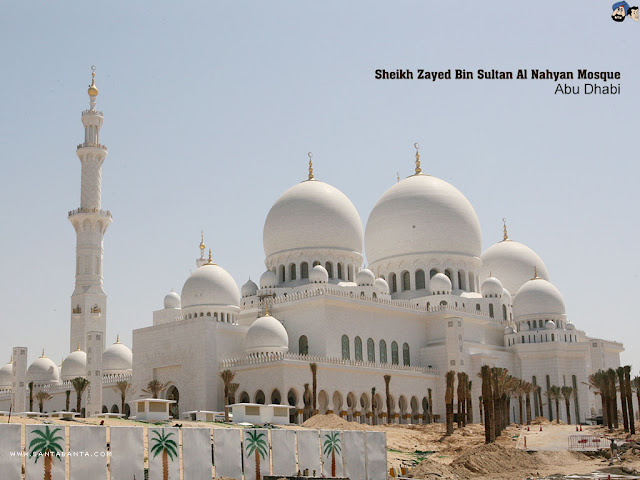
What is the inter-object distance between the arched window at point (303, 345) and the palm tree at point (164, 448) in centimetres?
2521

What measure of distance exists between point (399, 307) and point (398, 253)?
6.06m

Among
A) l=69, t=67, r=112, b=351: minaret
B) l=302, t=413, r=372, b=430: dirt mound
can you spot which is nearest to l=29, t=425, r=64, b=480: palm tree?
l=302, t=413, r=372, b=430: dirt mound

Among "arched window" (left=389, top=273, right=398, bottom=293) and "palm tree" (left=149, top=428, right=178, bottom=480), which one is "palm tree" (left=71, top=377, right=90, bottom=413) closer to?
"arched window" (left=389, top=273, right=398, bottom=293)

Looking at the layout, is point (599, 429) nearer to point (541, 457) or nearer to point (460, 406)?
point (460, 406)

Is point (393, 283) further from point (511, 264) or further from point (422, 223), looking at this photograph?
point (511, 264)

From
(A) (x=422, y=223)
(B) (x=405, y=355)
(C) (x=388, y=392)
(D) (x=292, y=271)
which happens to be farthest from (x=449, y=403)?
(A) (x=422, y=223)

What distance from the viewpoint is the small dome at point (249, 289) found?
47625mm

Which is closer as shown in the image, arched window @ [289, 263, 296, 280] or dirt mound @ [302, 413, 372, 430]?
dirt mound @ [302, 413, 372, 430]

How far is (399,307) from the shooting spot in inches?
1768

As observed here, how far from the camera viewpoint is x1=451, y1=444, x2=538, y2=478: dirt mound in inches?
904

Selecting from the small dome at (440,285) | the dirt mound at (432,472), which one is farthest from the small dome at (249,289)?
the dirt mound at (432,472)

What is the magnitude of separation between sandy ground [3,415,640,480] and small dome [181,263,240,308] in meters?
12.4

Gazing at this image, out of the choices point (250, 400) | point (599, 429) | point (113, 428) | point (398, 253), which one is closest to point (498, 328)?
point (398, 253)

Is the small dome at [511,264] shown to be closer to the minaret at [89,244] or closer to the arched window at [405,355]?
the arched window at [405,355]
